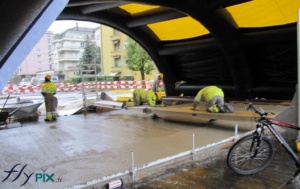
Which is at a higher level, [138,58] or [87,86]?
[138,58]

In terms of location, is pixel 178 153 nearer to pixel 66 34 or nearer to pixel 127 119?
pixel 127 119

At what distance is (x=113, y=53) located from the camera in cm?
4525

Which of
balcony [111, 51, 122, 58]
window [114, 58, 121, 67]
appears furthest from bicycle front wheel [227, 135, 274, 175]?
window [114, 58, 121, 67]

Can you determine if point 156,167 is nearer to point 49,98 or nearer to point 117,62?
point 49,98

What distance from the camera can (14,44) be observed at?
5.80 ft

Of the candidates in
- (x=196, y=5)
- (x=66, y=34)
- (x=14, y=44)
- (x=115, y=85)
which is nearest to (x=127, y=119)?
(x=196, y=5)

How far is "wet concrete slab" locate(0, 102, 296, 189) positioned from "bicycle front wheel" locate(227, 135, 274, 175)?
246mm

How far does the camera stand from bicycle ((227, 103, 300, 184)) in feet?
14.4

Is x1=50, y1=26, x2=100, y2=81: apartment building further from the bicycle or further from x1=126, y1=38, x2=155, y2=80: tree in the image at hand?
the bicycle

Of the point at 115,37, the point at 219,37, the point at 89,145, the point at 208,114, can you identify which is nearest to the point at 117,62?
the point at 115,37

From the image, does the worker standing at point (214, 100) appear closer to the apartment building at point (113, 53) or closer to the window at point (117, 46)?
the apartment building at point (113, 53)

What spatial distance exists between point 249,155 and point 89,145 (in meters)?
3.05

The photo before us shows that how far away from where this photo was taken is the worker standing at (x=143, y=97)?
9.42 meters

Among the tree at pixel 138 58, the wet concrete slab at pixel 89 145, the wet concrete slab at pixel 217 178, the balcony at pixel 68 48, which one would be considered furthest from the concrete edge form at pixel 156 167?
the balcony at pixel 68 48
